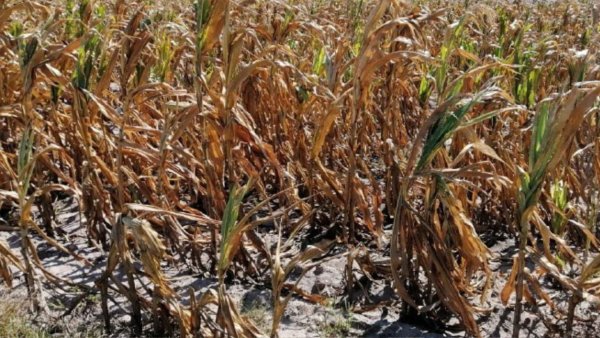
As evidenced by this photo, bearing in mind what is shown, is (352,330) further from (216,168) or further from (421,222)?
(216,168)

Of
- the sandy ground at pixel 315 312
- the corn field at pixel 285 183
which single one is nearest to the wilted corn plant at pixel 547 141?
the corn field at pixel 285 183

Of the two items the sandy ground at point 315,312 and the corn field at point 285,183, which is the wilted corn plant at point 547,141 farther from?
the sandy ground at point 315,312

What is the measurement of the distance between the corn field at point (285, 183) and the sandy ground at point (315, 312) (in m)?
0.02

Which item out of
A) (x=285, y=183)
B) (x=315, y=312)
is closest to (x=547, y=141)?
(x=315, y=312)

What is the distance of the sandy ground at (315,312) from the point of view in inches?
89.0

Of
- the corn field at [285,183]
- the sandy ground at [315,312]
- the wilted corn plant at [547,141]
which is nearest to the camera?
the wilted corn plant at [547,141]

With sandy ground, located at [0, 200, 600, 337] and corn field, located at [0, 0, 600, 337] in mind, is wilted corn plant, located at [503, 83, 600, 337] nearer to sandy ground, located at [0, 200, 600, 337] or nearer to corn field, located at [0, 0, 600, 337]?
corn field, located at [0, 0, 600, 337]

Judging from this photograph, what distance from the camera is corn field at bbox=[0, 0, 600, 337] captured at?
1.98 meters

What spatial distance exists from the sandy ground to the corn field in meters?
0.02

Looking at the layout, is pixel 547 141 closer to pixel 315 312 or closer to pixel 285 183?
pixel 315 312

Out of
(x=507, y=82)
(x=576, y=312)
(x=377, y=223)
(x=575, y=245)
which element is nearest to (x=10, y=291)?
(x=377, y=223)

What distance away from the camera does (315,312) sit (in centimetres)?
239

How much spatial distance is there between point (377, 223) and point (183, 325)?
3.34 ft

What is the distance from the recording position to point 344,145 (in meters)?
3.22
